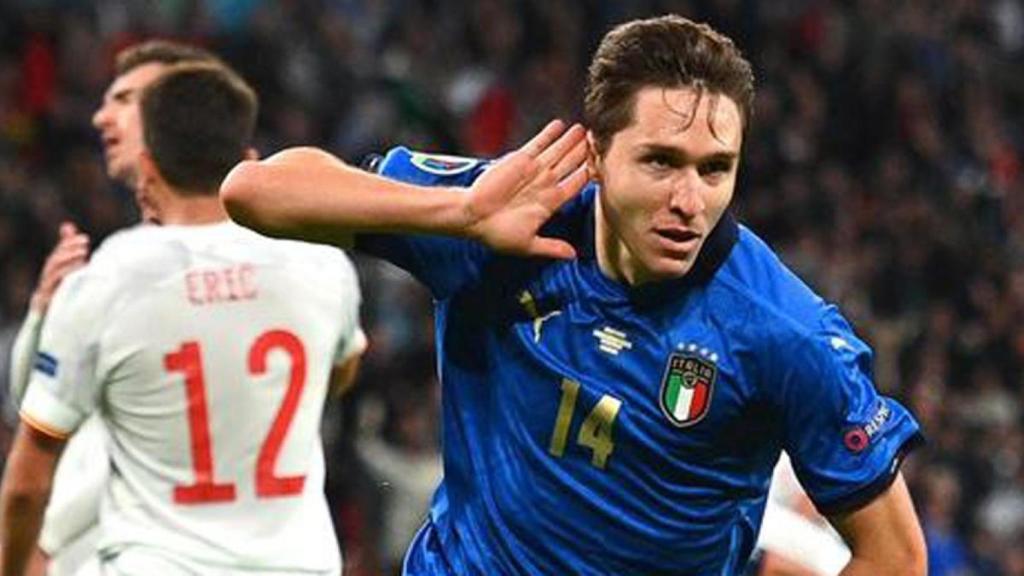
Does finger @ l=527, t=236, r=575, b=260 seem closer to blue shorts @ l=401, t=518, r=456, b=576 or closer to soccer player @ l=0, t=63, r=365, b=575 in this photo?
blue shorts @ l=401, t=518, r=456, b=576

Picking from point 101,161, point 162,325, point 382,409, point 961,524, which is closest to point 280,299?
point 162,325

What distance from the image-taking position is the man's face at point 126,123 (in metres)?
6.52

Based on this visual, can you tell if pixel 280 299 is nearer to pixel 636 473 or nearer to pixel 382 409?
pixel 636 473

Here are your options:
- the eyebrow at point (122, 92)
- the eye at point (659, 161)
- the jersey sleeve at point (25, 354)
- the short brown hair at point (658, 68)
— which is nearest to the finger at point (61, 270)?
the jersey sleeve at point (25, 354)

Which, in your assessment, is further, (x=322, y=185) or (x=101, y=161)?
(x=101, y=161)

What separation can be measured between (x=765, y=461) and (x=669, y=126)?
2.40ft

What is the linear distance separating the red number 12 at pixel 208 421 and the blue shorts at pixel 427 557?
41.0 inches

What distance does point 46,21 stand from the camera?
14859mm

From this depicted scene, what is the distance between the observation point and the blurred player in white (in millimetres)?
6324

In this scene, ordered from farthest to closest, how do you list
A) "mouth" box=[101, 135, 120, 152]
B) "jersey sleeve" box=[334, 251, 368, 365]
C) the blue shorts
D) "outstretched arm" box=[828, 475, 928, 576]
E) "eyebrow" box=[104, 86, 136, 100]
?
"eyebrow" box=[104, 86, 136, 100] < "mouth" box=[101, 135, 120, 152] < "jersey sleeve" box=[334, 251, 368, 365] < the blue shorts < "outstretched arm" box=[828, 475, 928, 576]

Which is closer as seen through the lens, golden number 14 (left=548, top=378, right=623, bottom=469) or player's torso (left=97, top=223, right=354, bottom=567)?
golden number 14 (left=548, top=378, right=623, bottom=469)

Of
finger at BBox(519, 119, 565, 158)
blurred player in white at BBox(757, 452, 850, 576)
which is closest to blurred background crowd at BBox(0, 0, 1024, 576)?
blurred player in white at BBox(757, 452, 850, 576)

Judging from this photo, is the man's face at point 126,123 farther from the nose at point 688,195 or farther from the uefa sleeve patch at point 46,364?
the nose at point 688,195

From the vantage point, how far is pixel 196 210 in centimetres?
629
